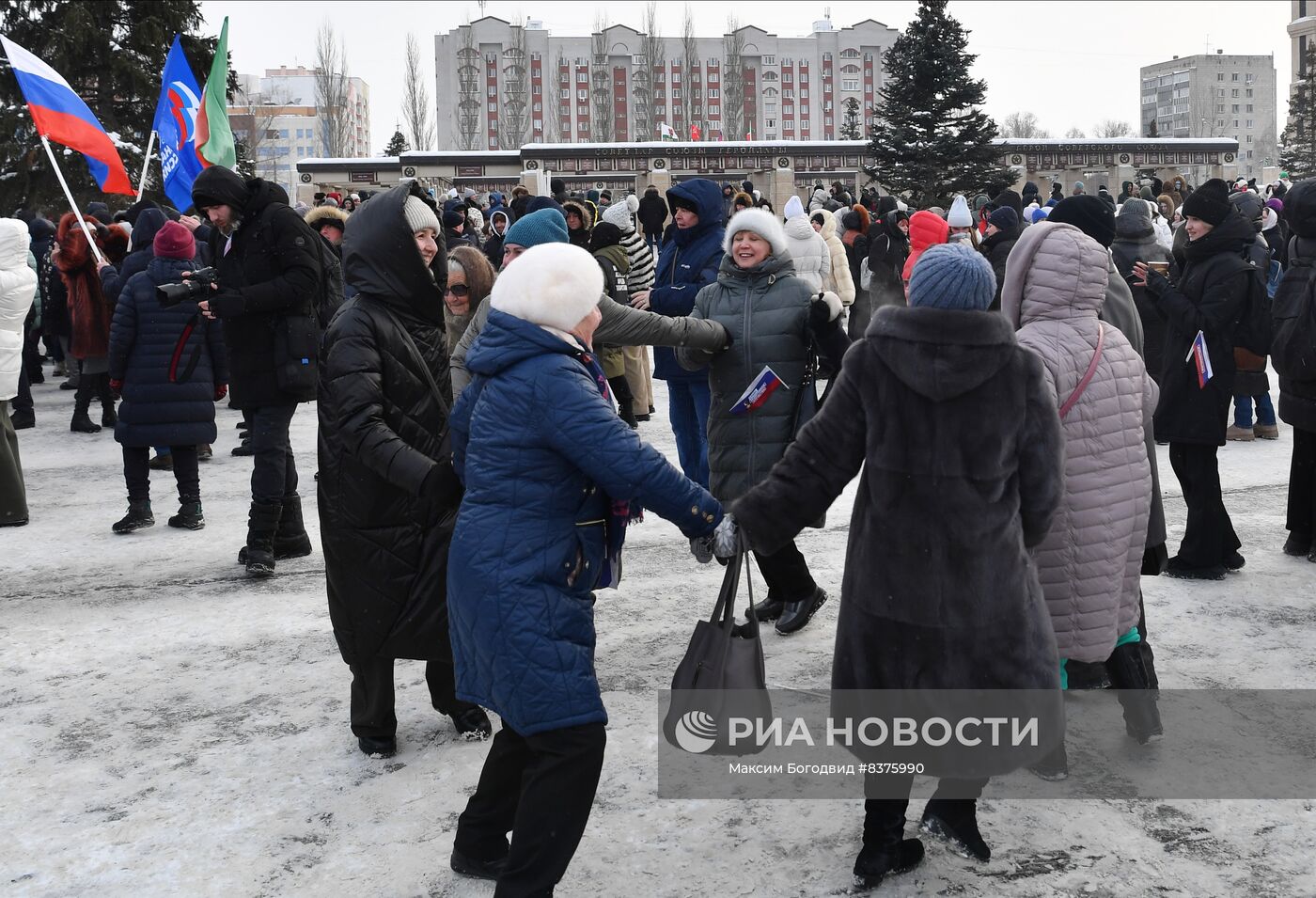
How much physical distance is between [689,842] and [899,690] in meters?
0.82

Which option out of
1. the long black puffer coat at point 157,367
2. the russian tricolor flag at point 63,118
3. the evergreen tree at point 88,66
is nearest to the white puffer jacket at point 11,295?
the long black puffer coat at point 157,367

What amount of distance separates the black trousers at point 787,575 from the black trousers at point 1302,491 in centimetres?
279

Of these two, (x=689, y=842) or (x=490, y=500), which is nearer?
(x=490, y=500)

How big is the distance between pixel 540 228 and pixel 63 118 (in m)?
7.51

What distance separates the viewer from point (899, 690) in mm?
3045

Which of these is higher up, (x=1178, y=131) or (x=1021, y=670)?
(x=1178, y=131)

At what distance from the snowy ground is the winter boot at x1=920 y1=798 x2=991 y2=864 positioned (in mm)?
40

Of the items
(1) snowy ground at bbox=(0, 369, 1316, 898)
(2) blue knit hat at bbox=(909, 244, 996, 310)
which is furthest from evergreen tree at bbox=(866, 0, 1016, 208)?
(2) blue knit hat at bbox=(909, 244, 996, 310)

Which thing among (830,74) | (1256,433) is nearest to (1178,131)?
(830,74)

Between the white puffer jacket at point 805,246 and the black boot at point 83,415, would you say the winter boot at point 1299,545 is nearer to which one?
the white puffer jacket at point 805,246

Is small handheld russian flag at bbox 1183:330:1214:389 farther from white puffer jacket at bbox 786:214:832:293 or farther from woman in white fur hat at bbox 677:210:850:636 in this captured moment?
white puffer jacket at bbox 786:214:832:293

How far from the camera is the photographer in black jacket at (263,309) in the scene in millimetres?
5934

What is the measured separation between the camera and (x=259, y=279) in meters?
6.04

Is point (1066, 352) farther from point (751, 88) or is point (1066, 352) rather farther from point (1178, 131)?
point (1178, 131)
